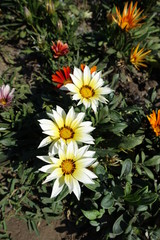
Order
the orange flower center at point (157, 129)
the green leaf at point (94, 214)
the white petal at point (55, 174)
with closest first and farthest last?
the white petal at point (55, 174) → the green leaf at point (94, 214) → the orange flower center at point (157, 129)

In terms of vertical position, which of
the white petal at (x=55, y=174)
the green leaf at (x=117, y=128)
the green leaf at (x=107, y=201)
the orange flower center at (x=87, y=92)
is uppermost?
the orange flower center at (x=87, y=92)

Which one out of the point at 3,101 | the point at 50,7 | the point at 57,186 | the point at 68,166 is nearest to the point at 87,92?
the point at 68,166

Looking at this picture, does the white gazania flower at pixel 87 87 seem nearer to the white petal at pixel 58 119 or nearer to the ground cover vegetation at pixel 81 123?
the ground cover vegetation at pixel 81 123

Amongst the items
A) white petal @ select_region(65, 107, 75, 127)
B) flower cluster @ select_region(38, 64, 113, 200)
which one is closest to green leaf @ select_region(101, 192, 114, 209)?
flower cluster @ select_region(38, 64, 113, 200)

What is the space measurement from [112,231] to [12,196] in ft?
2.77

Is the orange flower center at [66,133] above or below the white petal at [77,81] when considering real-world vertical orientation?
below

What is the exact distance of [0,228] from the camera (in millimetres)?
2053

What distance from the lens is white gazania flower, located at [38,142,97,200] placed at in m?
1.38

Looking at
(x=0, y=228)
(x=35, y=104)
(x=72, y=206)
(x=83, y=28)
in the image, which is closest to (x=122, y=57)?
(x=83, y=28)

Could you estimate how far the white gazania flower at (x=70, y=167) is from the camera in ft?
4.52

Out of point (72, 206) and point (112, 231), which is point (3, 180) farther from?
point (112, 231)

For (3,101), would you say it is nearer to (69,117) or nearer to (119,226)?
(69,117)

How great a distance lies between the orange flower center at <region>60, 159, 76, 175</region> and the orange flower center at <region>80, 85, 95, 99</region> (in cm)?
45

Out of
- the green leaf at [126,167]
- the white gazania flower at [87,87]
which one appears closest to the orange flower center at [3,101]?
the white gazania flower at [87,87]
